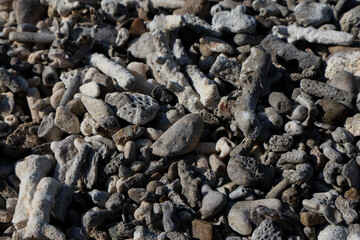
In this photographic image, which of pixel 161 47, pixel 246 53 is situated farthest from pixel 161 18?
pixel 246 53

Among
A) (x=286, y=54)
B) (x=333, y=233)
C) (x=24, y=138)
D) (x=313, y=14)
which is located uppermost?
(x=313, y=14)

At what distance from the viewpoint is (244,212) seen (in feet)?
9.27

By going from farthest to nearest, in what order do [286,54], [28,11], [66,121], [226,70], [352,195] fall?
1. [28,11]
2. [286,54]
3. [226,70]
4. [66,121]
5. [352,195]

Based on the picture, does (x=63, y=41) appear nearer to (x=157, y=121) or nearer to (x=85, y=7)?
(x=85, y=7)

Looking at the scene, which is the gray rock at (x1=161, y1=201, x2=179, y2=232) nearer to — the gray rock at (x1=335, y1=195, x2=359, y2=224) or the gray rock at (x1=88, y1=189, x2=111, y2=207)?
the gray rock at (x1=88, y1=189, x2=111, y2=207)

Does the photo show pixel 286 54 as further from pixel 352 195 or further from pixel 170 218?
pixel 170 218

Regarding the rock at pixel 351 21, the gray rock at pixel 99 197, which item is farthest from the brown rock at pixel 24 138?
the rock at pixel 351 21

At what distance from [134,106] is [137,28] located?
114 centimetres

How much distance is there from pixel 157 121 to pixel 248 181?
0.90 m

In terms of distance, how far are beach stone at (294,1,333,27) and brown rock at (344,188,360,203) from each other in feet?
5.73

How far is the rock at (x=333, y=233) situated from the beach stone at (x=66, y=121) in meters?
2.00

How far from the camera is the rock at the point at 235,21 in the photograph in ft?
12.9

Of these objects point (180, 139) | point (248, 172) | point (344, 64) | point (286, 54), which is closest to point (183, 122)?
point (180, 139)

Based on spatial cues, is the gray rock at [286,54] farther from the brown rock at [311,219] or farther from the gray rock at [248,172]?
the brown rock at [311,219]
